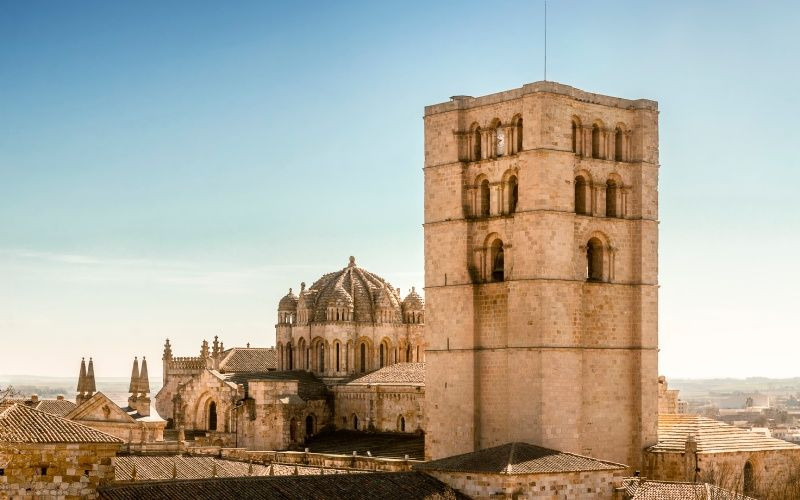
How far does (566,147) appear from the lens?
158 feet

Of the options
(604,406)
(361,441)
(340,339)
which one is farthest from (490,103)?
(340,339)

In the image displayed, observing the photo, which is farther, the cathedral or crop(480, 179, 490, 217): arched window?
crop(480, 179, 490, 217): arched window

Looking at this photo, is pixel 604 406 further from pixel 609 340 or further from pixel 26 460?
pixel 26 460

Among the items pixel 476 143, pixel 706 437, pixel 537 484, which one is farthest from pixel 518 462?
pixel 476 143

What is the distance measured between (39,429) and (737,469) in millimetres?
25634

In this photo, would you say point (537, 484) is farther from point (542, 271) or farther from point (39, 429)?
point (39, 429)

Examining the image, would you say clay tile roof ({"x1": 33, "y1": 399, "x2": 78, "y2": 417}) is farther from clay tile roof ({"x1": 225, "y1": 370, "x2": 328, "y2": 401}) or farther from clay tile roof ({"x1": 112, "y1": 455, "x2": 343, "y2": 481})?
clay tile roof ({"x1": 112, "y1": 455, "x2": 343, "y2": 481})

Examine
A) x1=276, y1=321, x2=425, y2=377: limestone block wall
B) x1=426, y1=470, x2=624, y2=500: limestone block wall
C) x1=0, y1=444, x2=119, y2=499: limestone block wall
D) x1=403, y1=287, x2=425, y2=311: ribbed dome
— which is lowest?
x1=426, y1=470, x2=624, y2=500: limestone block wall

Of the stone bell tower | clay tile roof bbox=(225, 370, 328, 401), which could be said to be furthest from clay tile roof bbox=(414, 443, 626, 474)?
clay tile roof bbox=(225, 370, 328, 401)

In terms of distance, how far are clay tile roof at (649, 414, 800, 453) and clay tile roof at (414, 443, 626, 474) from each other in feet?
18.4

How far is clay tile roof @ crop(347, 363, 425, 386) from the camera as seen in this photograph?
211 feet

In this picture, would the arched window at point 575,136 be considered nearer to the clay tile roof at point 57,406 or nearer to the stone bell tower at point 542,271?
the stone bell tower at point 542,271

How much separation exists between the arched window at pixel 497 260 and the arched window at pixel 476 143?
340cm

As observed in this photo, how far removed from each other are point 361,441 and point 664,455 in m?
18.0
